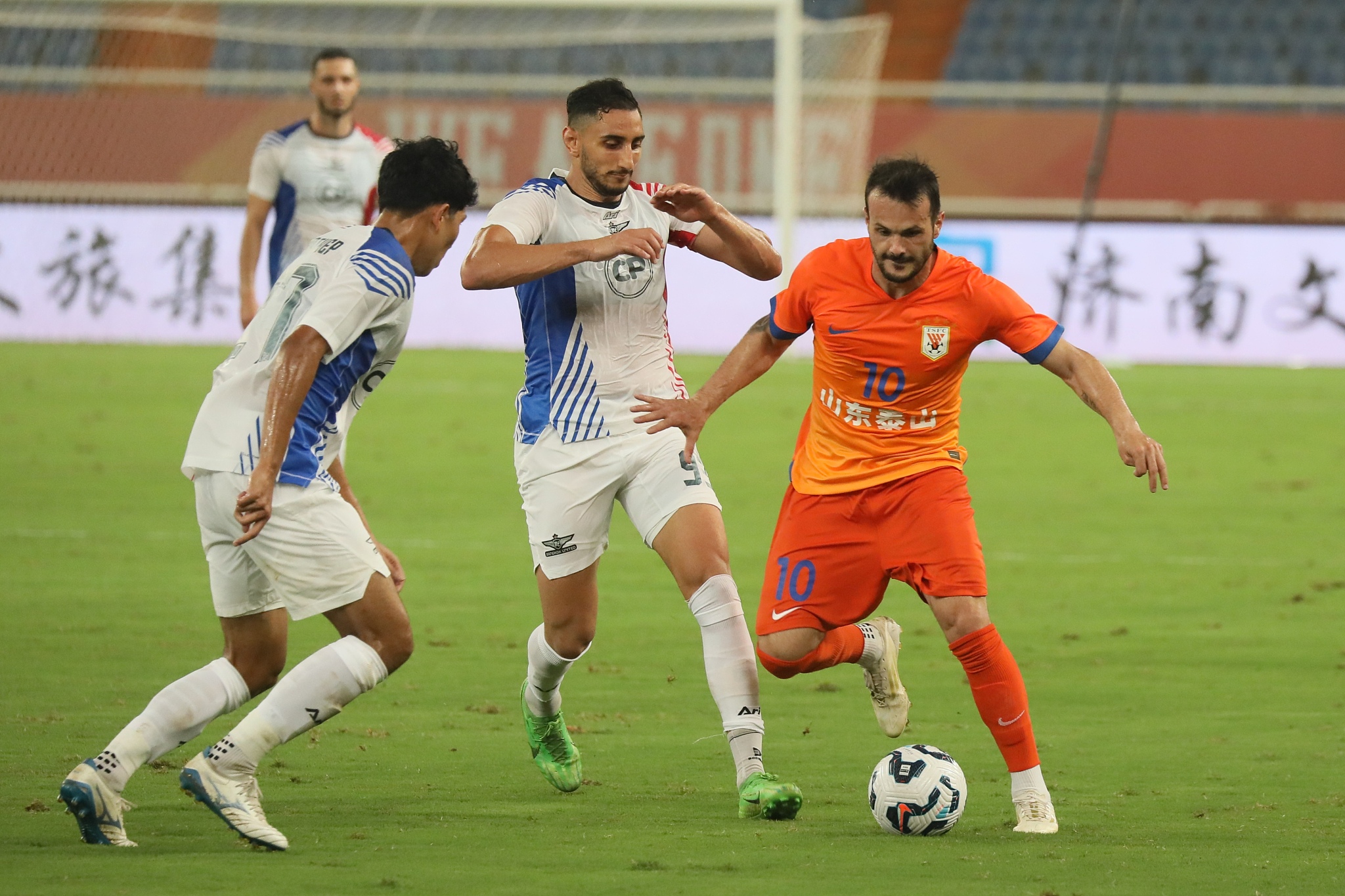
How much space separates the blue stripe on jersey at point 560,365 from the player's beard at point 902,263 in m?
0.97

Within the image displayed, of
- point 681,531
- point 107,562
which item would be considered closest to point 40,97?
point 107,562

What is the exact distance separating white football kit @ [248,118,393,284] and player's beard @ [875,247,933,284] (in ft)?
13.4

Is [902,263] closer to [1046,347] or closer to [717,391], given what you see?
Result: [1046,347]

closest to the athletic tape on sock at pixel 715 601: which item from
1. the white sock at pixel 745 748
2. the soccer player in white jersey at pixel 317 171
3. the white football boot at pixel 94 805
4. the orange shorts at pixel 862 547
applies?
the orange shorts at pixel 862 547

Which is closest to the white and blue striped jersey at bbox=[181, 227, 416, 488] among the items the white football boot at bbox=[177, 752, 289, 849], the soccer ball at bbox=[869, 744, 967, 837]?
the white football boot at bbox=[177, 752, 289, 849]

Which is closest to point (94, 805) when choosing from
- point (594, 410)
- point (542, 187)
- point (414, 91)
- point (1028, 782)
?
point (594, 410)

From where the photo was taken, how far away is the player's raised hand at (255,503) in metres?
4.46

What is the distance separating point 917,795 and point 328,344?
77.6 inches

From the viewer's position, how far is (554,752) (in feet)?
17.9

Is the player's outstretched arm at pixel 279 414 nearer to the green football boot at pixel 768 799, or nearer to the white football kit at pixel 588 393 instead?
the white football kit at pixel 588 393

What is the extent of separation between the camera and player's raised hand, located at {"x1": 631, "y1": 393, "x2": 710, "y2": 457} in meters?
5.30

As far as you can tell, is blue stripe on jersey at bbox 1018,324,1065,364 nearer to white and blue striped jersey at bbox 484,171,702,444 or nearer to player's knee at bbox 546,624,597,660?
white and blue striped jersey at bbox 484,171,702,444

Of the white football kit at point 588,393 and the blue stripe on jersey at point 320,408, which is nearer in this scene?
the blue stripe on jersey at point 320,408

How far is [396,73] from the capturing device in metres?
Answer: 22.9
